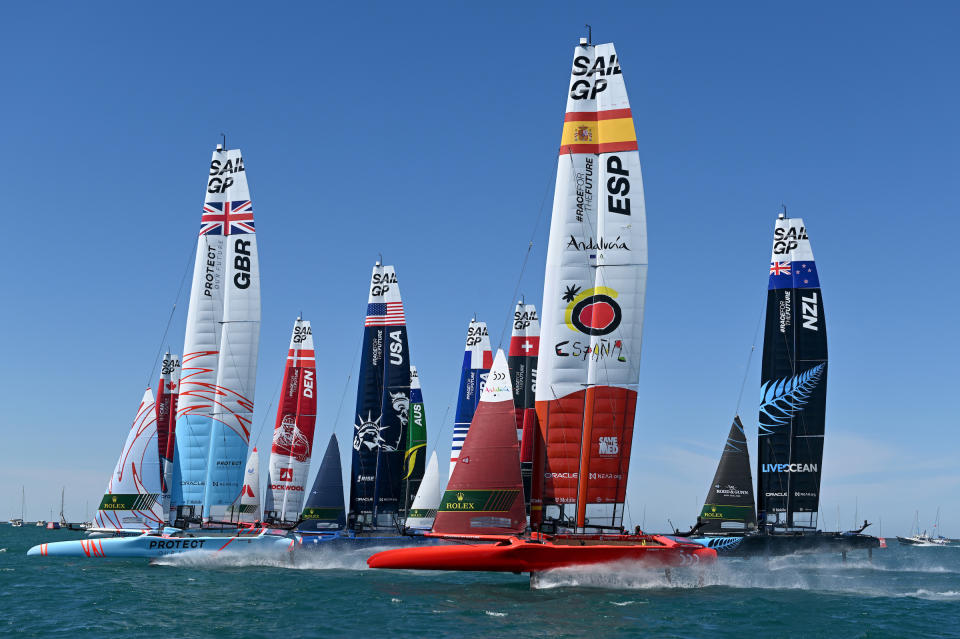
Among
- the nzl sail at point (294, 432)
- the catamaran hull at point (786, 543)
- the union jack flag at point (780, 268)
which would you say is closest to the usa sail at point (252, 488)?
the nzl sail at point (294, 432)

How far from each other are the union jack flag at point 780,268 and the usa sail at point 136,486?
2903 cm

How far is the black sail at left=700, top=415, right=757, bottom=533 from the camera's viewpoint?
4231 cm

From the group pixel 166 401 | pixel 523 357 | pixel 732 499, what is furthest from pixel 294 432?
pixel 732 499

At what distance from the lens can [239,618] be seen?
20406 mm

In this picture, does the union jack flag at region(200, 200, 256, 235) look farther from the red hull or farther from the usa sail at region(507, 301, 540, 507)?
the red hull

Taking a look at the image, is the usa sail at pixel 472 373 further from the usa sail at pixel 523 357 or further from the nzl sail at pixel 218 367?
the nzl sail at pixel 218 367

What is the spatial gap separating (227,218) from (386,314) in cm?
930

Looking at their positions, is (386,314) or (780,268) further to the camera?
(780,268)

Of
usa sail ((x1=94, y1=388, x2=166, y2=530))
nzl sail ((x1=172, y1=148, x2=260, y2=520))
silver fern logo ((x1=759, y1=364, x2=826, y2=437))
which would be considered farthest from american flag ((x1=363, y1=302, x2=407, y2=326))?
silver fern logo ((x1=759, y1=364, x2=826, y2=437))

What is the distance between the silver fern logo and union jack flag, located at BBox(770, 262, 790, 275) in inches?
186

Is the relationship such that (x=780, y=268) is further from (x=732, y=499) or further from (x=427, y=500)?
(x=427, y=500)

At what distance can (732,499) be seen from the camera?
4241 cm

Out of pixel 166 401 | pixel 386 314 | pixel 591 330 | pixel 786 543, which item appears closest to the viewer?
pixel 591 330

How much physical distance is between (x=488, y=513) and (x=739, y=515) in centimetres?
2262
